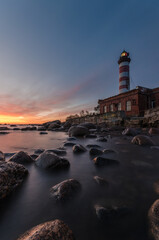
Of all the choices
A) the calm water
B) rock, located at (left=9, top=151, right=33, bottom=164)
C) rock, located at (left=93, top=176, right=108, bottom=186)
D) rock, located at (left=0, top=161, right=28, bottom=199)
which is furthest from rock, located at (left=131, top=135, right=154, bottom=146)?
rock, located at (left=0, top=161, right=28, bottom=199)

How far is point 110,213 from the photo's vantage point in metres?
1.01

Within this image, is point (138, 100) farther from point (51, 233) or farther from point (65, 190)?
point (51, 233)

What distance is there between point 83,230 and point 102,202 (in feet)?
1.25

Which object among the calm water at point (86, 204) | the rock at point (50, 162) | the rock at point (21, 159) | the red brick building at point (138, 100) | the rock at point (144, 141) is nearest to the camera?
the calm water at point (86, 204)

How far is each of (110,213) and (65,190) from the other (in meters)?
0.56

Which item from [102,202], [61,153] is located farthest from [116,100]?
[102,202]

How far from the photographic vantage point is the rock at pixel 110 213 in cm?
98

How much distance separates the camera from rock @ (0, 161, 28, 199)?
1309 mm

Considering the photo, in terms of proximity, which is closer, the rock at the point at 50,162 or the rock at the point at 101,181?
the rock at the point at 101,181

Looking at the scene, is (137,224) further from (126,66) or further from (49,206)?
(126,66)

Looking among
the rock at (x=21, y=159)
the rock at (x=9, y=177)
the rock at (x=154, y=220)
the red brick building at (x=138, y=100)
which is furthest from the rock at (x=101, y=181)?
the red brick building at (x=138, y=100)

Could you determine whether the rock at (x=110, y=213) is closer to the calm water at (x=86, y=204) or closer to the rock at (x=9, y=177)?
the calm water at (x=86, y=204)

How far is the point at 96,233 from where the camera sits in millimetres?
855

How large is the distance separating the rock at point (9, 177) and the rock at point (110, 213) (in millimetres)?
1104
